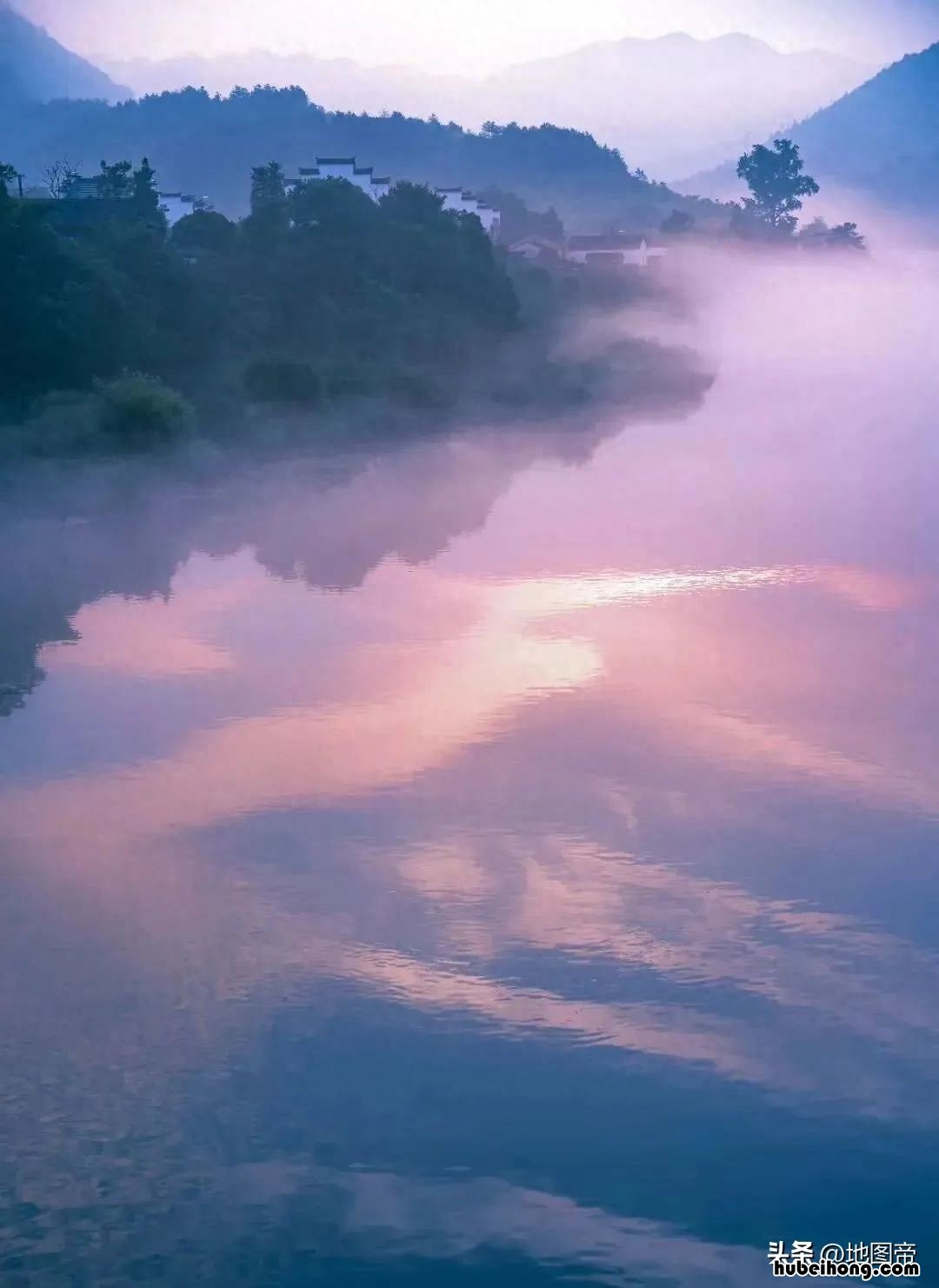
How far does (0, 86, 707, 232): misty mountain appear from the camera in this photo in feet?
240

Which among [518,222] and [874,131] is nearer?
[518,222]

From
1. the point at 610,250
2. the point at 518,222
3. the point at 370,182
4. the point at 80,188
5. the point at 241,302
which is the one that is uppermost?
the point at 518,222

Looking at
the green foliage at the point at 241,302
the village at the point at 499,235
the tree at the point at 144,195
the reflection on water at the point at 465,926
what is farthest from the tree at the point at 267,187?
the reflection on water at the point at 465,926

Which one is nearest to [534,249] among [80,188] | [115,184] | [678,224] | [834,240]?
[80,188]

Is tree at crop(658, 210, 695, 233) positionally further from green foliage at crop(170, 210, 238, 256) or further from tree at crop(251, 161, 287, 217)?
green foliage at crop(170, 210, 238, 256)

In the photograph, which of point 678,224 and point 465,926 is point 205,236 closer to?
point 465,926

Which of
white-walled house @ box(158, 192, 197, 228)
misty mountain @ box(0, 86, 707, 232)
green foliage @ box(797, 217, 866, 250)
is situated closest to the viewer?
white-walled house @ box(158, 192, 197, 228)

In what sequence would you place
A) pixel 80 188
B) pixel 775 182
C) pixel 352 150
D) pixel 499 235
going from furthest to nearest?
pixel 352 150 < pixel 775 182 < pixel 499 235 < pixel 80 188

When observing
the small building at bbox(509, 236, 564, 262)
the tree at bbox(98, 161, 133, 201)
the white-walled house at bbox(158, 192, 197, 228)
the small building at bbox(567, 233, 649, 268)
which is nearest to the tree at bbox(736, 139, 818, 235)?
the small building at bbox(567, 233, 649, 268)

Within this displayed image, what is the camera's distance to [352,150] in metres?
77.7

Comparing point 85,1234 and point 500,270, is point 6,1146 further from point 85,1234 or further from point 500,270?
point 500,270

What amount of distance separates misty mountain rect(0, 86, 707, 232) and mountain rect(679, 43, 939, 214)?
1187 inches

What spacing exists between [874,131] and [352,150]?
66.0 metres

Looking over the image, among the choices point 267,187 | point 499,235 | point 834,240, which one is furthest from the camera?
point 834,240
